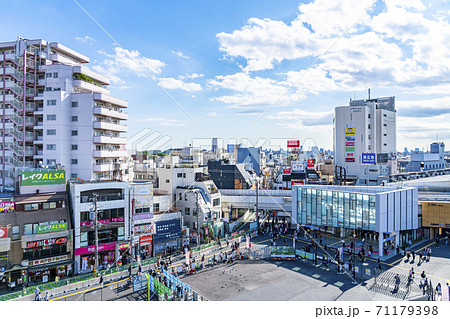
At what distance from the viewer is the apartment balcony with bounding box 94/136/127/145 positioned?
4259cm

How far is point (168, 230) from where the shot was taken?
34875 millimetres

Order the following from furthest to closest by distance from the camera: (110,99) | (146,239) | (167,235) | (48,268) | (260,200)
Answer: (260,200) < (110,99) < (167,235) < (146,239) < (48,268)

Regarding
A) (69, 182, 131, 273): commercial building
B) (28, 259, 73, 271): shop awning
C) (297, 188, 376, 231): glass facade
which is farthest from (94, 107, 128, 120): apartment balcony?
(297, 188, 376, 231): glass facade

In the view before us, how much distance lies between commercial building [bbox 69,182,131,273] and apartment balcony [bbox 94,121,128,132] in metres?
13.3

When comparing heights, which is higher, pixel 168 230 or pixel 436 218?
pixel 436 218

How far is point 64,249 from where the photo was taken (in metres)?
28.6

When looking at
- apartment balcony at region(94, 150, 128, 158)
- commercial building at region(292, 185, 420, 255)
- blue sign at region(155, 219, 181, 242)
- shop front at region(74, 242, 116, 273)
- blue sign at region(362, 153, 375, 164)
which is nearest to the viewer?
shop front at region(74, 242, 116, 273)

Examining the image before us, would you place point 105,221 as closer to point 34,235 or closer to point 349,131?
point 34,235

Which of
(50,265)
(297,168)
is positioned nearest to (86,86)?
(50,265)

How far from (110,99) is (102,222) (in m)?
21.7

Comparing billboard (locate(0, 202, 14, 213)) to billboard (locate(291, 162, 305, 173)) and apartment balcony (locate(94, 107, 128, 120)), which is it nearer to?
apartment balcony (locate(94, 107, 128, 120))

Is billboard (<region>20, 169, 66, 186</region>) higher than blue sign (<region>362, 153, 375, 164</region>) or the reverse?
the reverse

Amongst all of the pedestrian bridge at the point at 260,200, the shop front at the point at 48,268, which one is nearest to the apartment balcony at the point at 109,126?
the pedestrian bridge at the point at 260,200

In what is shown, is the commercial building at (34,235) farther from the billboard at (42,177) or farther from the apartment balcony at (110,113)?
the apartment balcony at (110,113)
